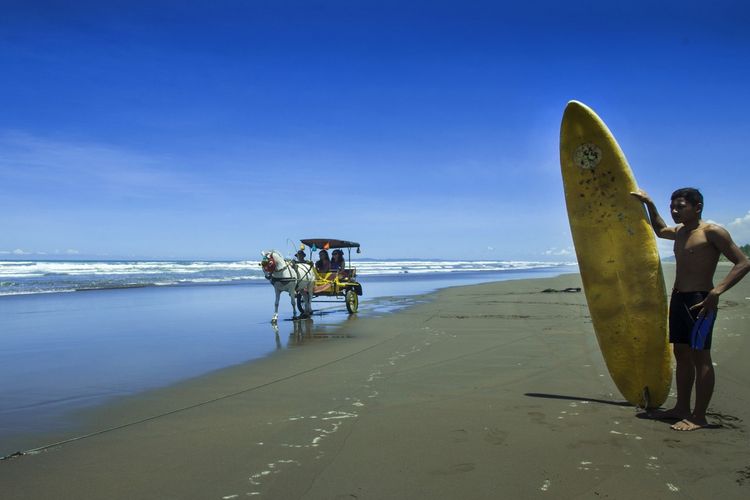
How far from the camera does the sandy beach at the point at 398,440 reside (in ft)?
Answer: 11.1

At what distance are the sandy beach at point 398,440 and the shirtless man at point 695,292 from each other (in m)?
0.28

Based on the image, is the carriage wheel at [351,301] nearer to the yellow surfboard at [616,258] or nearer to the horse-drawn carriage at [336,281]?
the horse-drawn carriage at [336,281]

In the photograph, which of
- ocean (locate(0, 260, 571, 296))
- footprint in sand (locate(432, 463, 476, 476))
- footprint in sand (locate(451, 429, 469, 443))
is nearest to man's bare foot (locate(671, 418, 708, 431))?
footprint in sand (locate(451, 429, 469, 443))

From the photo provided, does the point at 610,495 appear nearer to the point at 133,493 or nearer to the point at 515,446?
the point at 515,446

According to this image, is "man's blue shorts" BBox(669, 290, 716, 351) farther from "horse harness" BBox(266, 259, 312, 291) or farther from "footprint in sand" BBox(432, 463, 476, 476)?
"horse harness" BBox(266, 259, 312, 291)

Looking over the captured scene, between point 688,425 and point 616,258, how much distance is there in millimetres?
1497

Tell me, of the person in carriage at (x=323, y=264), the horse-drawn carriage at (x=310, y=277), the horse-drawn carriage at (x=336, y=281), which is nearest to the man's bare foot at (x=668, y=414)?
the horse-drawn carriage at (x=310, y=277)

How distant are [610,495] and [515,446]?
92 cm

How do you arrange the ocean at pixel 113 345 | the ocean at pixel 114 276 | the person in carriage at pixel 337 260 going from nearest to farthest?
the ocean at pixel 113 345
the person in carriage at pixel 337 260
the ocean at pixel 114 276

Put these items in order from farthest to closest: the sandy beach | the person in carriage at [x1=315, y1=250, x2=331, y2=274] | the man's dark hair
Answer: the person in carriage at [x1=315, y1=250, x2=331, y2=274]
the man's dark hair
the sandy beach

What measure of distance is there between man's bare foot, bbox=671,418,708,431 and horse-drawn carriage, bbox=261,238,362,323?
9615mm

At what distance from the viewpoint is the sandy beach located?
3.37 metres

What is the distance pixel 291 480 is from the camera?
3479 millimetres

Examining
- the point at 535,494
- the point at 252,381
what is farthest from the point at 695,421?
the point at 252,381
